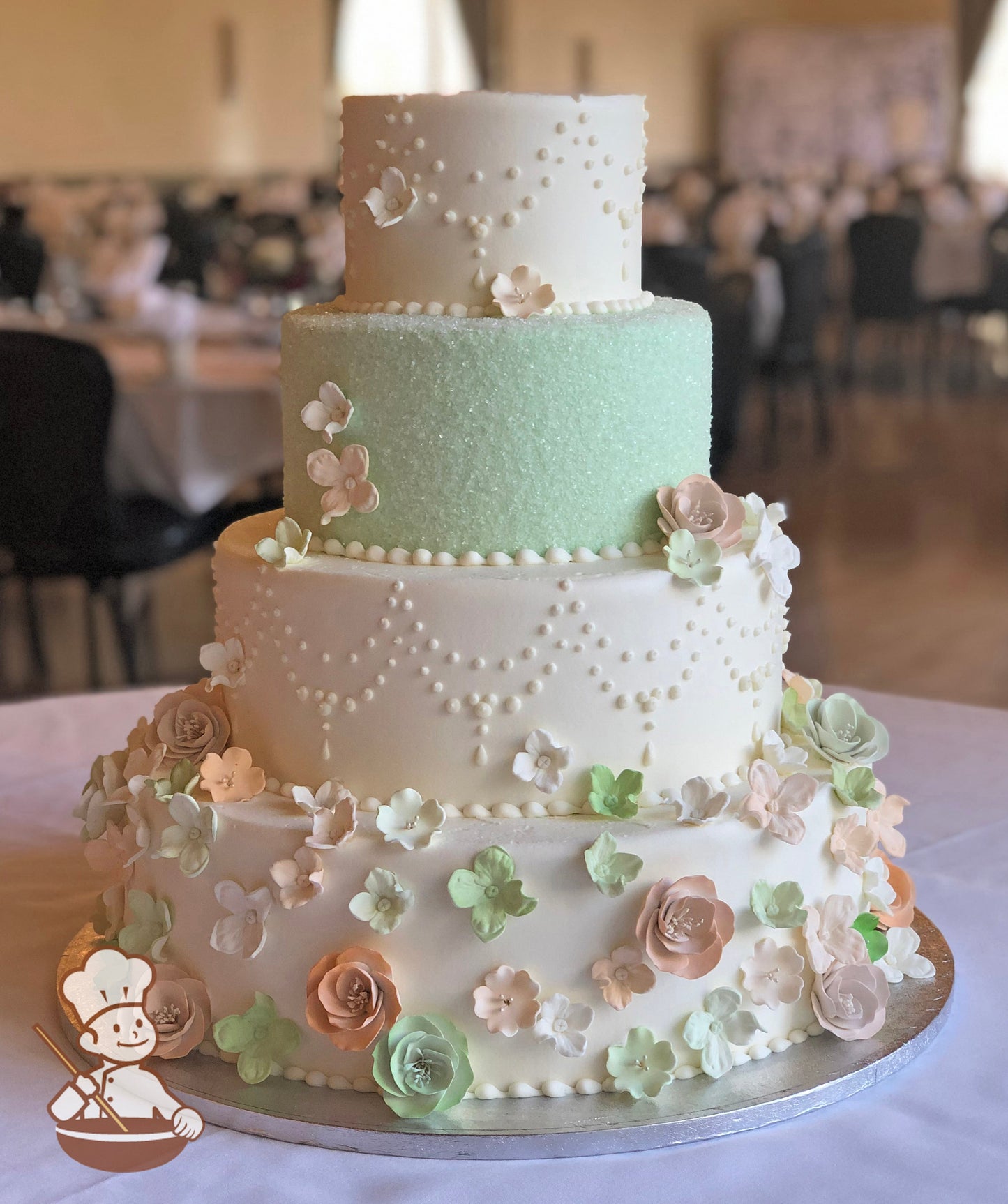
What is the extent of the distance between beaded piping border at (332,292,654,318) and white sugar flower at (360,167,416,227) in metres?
0.08

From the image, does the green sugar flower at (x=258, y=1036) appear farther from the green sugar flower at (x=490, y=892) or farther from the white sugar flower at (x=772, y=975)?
the white sugar flower at (x=772, y=975)

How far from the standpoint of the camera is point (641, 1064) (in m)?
1.32

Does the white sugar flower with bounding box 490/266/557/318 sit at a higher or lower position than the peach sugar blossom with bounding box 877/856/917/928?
higher

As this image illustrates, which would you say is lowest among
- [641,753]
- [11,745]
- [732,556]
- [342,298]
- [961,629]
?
[961,629]

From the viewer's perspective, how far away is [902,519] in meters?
6.73

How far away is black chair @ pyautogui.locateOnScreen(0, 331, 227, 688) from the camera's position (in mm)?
3760

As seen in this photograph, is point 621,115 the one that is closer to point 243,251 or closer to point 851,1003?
point 851,1003

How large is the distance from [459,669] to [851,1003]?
46 centimetres

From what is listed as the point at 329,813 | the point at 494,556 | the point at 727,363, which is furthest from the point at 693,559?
the point at 727,363

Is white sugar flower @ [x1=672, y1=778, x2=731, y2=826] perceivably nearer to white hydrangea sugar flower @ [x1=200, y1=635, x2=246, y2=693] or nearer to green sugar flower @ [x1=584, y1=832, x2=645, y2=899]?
green sugar flower @ [x1=584, y1=832, x2=645, y2=899]

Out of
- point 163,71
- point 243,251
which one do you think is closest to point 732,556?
point 243,251

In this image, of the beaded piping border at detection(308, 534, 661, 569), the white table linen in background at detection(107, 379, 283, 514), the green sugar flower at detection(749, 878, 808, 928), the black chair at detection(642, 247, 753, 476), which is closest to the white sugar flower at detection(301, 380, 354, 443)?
the beaded piping border at detection(308, 534, 661, 569)

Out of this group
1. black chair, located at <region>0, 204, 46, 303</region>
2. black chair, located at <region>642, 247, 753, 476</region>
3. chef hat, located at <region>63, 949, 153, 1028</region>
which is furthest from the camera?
black chair, located at <region>0, 204, 46, 303</region>

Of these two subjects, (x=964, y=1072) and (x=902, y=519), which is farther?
(x=902, y=519)
